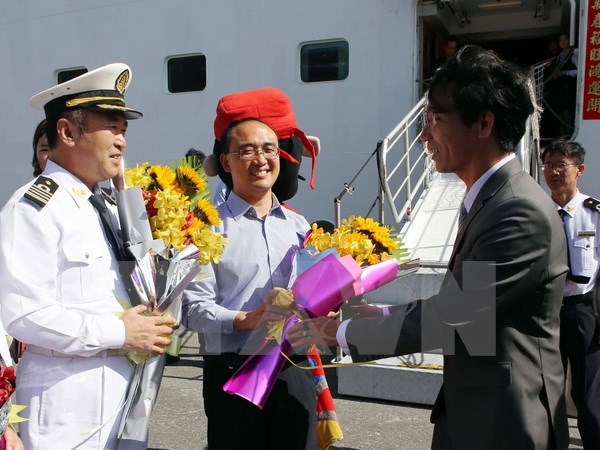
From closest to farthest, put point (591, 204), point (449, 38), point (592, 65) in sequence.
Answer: point (591, 204) < point (592, 65) < point (449, 38)

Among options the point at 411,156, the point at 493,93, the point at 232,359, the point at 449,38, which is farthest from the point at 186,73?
the point at 493,93

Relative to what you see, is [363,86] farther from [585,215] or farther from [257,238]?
[257,238]

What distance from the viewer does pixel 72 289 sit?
5.87 ft

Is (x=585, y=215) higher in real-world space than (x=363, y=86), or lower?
lower

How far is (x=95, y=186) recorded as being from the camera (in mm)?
2000

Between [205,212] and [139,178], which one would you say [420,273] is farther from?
[139,178]

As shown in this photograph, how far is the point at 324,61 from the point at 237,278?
6.50 metres

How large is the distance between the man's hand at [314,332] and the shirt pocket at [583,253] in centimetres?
226

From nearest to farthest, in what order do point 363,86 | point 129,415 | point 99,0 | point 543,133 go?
1. point 129,415
2. point 363,86
3. point 99,0
4. point 543,133

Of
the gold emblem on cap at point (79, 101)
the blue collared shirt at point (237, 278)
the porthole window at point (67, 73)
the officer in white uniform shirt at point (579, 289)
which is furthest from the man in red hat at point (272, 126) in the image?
the porthole window at point (67, 73)

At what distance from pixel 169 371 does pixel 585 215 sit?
3.75m

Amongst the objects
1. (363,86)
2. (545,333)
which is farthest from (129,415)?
(363,86)

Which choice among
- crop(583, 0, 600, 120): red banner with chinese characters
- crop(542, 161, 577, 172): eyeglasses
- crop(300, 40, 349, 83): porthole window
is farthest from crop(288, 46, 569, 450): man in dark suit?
crop(300, 40, 349, 83): porthole window

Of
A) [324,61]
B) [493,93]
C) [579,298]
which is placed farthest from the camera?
[324,61]
